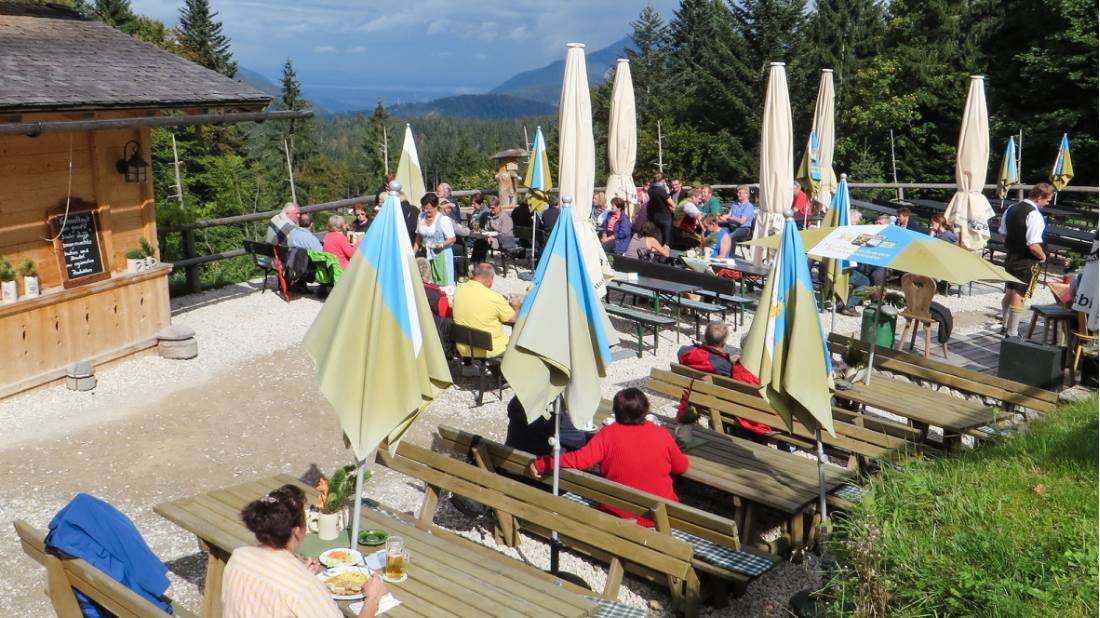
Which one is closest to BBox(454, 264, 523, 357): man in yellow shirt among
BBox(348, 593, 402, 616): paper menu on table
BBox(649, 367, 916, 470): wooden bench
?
BBox(649, 367, 916, 470): wooden bench

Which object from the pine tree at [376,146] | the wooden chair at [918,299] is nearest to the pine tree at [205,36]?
the pine tree at [376,146]

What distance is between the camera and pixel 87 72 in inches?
409

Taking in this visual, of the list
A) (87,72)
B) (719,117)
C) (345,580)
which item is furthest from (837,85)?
(345,580)

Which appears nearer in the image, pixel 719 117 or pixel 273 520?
pixel 273 520

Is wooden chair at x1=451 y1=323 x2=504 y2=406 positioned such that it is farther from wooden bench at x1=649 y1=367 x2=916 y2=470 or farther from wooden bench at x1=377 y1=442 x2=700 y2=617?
wooden bench at x1=377 y1=442 x2=700 y2=617

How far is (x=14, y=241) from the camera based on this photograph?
986 centimetres

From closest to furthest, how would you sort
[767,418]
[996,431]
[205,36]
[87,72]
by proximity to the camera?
[996,431]
[767,418]
[87,72]
[205,36]

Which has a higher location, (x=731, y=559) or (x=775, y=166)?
(x=775, y=166)

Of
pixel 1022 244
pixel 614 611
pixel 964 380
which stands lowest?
pixel 614 611

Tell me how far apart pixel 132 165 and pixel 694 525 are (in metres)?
8.28

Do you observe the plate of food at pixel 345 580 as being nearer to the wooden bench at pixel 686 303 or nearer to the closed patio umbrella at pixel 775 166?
the wooden bench at pixel 686 303

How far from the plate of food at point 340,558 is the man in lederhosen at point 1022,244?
9.54 m

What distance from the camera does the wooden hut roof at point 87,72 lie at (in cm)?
943

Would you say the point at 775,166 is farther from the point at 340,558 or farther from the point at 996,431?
the point at 340,558
